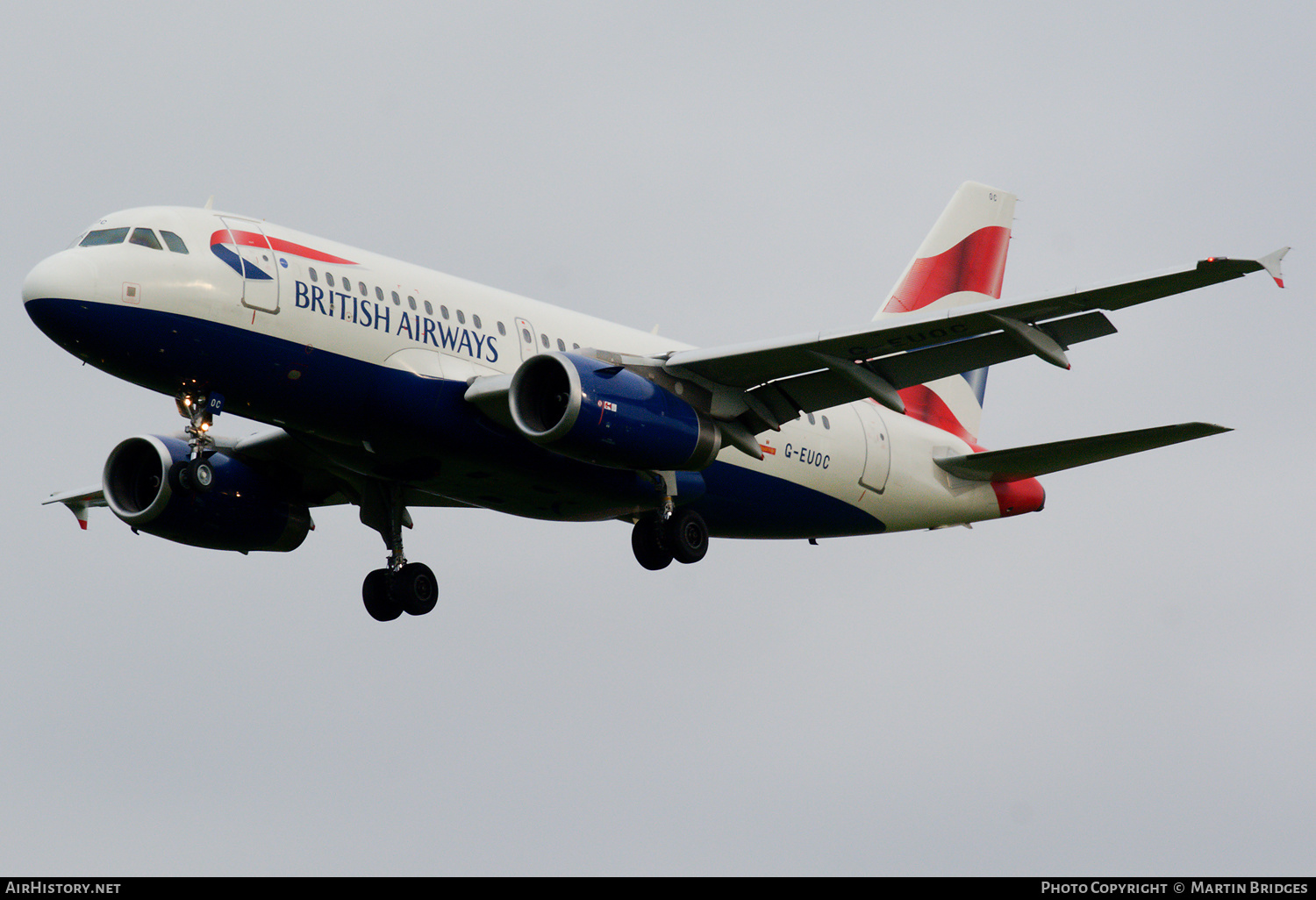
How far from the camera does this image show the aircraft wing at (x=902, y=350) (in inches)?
963

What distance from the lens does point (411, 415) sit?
27047 mm

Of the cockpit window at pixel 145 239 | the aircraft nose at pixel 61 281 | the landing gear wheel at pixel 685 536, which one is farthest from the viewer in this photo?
the landing gear wheel at pixel 685 536

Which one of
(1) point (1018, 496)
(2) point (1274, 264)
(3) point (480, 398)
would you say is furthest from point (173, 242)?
(1) point (1018, 496)

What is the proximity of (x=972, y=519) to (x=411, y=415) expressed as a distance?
13158 mm

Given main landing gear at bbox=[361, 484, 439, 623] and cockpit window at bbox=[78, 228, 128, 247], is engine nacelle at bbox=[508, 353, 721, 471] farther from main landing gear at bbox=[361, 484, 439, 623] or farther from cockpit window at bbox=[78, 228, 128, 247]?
cockpit window at bbox=[78, 228, 128, 247]

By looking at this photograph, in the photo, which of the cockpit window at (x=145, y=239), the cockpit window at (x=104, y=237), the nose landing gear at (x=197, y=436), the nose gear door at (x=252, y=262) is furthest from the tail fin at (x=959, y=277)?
the cockpit window at (x=104, y=237)

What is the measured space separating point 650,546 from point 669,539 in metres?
0.41

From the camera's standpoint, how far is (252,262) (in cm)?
2602

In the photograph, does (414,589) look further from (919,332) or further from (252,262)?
(919,332)

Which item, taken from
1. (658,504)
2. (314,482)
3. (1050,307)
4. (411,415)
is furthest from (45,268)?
(1050,307)

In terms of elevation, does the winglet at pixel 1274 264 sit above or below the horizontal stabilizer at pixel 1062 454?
below

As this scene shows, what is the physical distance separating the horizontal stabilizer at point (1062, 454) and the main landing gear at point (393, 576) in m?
10.6

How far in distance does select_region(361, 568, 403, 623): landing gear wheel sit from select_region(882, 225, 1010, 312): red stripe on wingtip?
1274 centimetres

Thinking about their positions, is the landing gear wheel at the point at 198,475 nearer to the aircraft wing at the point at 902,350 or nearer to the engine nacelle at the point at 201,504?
the engine nacelle at the point at 201,504
